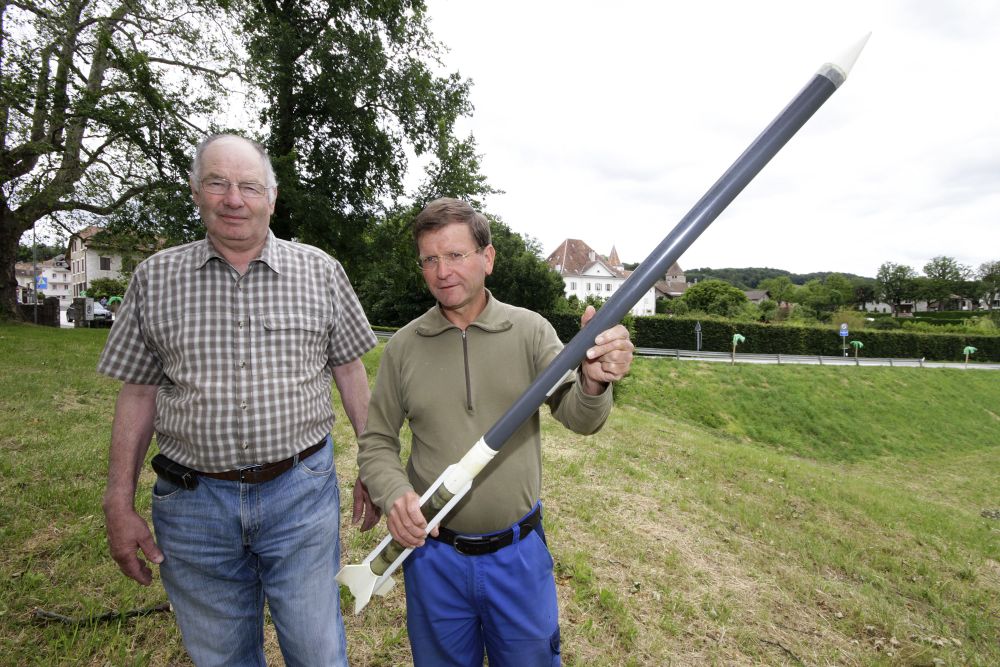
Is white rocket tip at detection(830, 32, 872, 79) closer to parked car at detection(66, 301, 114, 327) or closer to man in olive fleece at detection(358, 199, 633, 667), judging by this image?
man in olive fleece at detection(358, 199, 633, 667)

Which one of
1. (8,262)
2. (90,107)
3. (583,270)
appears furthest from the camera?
(583,270)

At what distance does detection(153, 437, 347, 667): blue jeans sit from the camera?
214cm

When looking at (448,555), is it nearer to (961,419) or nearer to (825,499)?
(825,499)

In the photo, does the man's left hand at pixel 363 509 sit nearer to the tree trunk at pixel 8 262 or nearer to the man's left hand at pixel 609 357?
the man's left hand at pixel 609 357

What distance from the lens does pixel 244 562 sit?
2.22 meters

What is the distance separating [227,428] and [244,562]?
0.60 meters

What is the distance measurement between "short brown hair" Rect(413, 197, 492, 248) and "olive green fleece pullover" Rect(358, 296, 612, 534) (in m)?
0.32

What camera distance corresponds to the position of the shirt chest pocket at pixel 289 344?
2189 millimetres

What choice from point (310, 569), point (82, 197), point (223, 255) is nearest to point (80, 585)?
point (310, 569)

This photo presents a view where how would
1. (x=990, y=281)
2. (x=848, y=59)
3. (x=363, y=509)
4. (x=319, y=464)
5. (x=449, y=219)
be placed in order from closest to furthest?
(x=848, y=59) < (x=449, y=219) < (x=319, y=464) < (x=363, y=509) < (x=990, y=281)

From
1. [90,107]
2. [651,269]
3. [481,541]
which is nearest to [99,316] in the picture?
[90,107]

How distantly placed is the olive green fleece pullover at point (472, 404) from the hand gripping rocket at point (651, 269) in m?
0.22

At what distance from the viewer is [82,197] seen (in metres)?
18.5

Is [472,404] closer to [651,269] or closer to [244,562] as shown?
[651,269]
